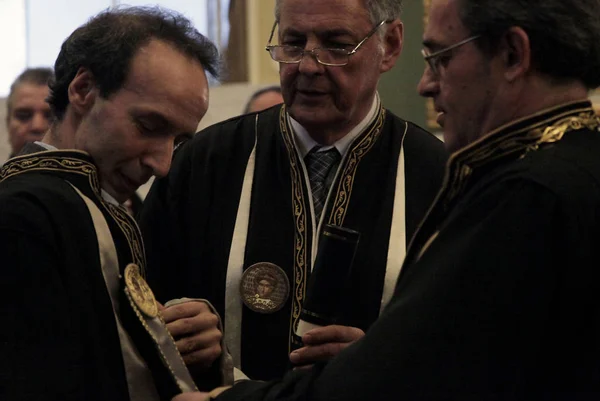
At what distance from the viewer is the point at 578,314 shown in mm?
1909

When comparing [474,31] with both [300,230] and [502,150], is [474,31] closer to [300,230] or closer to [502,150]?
[502,150]

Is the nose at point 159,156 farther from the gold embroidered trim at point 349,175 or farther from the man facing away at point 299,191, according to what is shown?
the gold embroidered trim at point 349,175

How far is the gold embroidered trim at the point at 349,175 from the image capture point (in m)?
3.16

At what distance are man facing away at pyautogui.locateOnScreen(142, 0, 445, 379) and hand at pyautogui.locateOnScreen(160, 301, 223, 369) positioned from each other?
472 mm

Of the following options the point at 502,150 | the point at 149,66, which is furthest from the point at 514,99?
the point at 149,66

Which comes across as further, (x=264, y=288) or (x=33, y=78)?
(x=33, y=78)

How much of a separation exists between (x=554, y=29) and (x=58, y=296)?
1.05 m

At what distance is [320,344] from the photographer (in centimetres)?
256

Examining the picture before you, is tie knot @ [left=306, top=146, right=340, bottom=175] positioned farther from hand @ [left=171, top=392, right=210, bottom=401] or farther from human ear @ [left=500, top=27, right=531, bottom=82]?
human ear @ [left=500, top=27, right=531, bottom=82]

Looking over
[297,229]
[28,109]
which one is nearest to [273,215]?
[297,229]

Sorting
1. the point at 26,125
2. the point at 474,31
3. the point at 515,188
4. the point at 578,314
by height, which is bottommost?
the point at 26,125

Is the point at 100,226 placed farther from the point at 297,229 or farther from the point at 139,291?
the point at 297,229

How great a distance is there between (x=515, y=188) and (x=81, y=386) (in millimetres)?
906

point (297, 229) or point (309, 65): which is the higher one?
point (309, 65)
